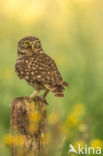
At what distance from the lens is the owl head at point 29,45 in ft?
20.1

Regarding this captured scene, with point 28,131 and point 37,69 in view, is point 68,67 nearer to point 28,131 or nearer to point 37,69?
point 37,69

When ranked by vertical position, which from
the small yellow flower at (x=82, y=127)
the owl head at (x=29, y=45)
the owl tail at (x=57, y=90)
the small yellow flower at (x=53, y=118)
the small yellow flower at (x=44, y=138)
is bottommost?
the small yellow flower at (x=44, y=138)

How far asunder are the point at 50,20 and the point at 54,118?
20.1ft

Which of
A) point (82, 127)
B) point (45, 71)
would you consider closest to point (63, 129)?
point (82, 127)

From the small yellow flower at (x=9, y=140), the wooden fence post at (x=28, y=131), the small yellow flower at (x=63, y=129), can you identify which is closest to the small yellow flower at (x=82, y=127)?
the small yellow flower at (x=63, y=129)

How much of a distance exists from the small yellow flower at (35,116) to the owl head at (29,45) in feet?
3.26

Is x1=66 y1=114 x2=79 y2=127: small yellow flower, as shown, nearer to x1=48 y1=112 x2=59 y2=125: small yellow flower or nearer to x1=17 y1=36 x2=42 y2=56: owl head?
x1=48 y1=112 x2=59 y2=125: small yellow flower

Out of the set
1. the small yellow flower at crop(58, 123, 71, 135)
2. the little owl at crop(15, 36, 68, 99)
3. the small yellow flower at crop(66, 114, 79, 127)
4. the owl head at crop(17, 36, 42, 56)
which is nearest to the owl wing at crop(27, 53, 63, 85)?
the little owl at crop(15, 36, 68, 99)

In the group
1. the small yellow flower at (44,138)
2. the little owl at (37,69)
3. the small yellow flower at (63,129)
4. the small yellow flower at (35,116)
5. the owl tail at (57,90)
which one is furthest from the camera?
the little owl at (37,69)

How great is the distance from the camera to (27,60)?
236 inches

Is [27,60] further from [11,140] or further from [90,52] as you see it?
[90,52]

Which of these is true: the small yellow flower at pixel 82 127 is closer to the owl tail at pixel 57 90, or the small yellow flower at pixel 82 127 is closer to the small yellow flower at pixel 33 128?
the owl tail at pixel 57 90

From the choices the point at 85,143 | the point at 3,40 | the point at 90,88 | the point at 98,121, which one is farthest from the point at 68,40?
the point at 85,143

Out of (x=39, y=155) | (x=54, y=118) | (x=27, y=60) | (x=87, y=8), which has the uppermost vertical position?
(x=87, y=8)
